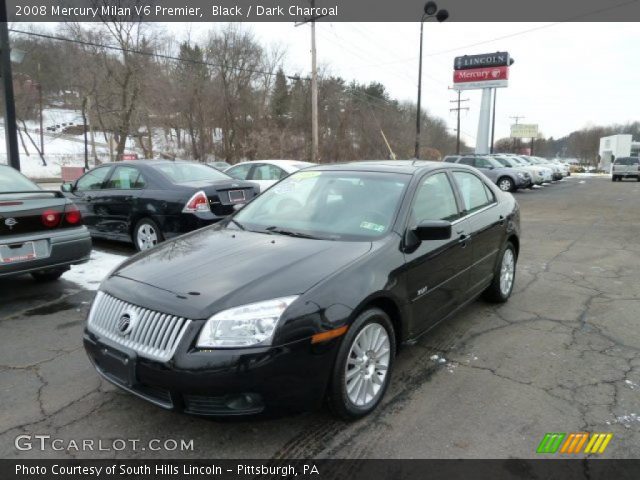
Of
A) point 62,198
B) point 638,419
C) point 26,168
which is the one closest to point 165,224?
point 62,198

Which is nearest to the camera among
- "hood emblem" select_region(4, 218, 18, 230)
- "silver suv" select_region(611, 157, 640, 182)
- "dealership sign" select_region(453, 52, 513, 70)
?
"hood emblem" select_region(4, 218, 18, 230)

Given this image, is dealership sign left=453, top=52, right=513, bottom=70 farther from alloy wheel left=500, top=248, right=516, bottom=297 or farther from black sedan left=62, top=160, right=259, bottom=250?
alloy wheel left=500, top=248, right=516, bottom=297

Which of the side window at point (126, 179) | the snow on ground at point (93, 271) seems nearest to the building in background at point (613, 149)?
the side window at point (126, 179)

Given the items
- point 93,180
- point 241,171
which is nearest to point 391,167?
point 93,180

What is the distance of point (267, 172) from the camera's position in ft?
33.0

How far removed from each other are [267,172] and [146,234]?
12.0ft

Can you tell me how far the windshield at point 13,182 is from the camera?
17.3 ft

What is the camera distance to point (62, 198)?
5.21 metres

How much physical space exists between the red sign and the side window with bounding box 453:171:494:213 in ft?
108

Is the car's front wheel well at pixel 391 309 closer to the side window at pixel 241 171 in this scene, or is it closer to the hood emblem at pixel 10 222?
the hood emblem at pixel 10 222

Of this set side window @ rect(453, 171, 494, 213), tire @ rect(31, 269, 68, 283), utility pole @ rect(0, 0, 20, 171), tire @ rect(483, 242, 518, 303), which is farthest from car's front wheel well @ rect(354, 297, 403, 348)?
utility pole @ rect(0, 0, 20, 171)

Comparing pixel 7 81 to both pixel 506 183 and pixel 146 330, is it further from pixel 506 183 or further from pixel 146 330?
pixel 506 183

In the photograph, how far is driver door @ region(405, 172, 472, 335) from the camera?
10.9 feet

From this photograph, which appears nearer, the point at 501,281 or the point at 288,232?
the point at 288,232
